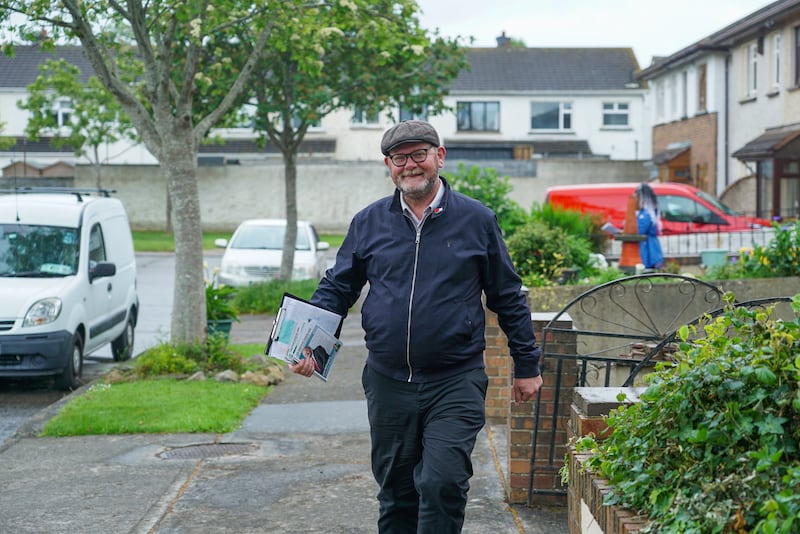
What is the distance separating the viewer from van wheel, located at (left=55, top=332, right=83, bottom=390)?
1146 cm

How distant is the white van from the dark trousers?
6.88 m

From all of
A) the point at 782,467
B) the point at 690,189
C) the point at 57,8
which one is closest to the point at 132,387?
the point at 57,8

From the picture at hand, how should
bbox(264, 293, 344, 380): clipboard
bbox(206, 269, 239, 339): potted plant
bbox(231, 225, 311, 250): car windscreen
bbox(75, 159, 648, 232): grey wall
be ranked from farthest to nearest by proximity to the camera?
bbox(75, 159, 648, 232): grey wall
bbox(231, 225, 311, 250): car windscreen
bbox(206, 269, 239, 339): potted plant
bbox(264, 293, 344, 380): clipboard

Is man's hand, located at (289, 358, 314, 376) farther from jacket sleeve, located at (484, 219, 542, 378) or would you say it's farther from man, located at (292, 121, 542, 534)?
jacket sleeve, located at (484, 219, 542, 378)

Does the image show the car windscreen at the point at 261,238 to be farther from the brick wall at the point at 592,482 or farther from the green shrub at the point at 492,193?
the brick wall at the point at 592,482

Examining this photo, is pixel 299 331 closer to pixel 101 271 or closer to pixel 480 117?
pixel 101 271

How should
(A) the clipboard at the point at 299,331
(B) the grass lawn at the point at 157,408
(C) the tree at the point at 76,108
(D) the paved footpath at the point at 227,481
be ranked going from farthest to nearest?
(C) the tree at the point at 76,108 → (B) the grass lawn at the point at 157,408 → (D) the paved footpath at the point at 227,481 → (A) the clipboard at the point at 299,331

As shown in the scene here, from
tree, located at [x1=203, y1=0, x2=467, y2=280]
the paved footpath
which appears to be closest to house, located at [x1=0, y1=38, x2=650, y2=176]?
tree, located at [x1=203, y1=0, x2=467, y2=280]

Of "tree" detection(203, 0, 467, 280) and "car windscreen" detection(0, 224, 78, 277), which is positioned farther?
"tree" detection(203, 0, 467, 280)

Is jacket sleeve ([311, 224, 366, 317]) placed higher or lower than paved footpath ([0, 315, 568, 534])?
higher

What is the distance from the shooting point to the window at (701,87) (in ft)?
118

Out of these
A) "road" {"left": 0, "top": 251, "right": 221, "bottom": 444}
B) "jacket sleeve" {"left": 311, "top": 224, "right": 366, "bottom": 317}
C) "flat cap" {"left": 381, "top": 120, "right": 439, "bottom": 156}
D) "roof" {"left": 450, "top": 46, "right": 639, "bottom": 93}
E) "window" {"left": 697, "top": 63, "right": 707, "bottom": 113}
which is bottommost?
"road" {"left": 0, "top": 251, "right": 221, "bottom": 444}

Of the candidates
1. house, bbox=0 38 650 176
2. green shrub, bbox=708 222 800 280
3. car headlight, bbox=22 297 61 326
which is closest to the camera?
car headlight, bbox=22 297 61 326

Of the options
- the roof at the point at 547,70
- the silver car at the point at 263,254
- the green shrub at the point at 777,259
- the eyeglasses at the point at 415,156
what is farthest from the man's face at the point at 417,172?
the roof at the point at 547,70
